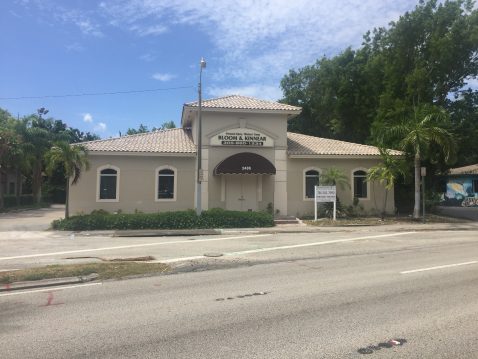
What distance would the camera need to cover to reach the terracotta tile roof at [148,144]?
2511 centimetres

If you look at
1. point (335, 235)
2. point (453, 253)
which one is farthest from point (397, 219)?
point (453, 253)

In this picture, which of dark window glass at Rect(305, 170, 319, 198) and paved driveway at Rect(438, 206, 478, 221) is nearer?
dark window glass at Rect(305, 170, 319, 198)

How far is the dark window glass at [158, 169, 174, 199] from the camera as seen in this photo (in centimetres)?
2564

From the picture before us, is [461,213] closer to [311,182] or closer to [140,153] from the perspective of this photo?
[311,182]

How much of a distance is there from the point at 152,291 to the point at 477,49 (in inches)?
1263

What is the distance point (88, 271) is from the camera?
10.3 meters

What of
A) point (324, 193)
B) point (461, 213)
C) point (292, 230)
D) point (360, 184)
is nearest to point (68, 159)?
point (292, 230)

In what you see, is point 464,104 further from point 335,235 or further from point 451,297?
point 451,297

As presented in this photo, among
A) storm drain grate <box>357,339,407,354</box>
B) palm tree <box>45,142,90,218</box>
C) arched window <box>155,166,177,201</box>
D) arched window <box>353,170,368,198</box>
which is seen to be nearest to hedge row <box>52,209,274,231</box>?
palm tree <box>45,142,90,218</box>

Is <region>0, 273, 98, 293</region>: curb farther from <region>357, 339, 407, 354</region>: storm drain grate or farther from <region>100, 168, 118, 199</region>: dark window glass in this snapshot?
<region>100, 168, 118, 199</region>: dark window glass

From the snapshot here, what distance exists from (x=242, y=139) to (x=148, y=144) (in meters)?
5.49

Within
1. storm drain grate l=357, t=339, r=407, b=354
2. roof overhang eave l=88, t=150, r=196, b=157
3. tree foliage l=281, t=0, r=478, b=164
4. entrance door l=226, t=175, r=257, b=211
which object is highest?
tree foliage l=281, t=0, r=478, b=164

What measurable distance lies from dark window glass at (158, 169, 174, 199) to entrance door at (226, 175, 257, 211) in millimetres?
3212

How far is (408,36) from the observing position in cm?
3400
